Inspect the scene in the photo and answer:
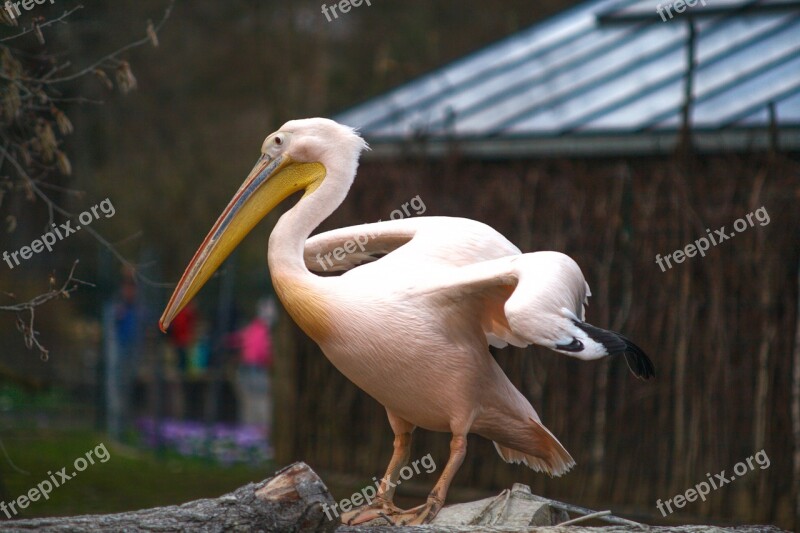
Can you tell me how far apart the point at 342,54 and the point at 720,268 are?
12.0 meters

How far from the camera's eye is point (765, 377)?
7234mm

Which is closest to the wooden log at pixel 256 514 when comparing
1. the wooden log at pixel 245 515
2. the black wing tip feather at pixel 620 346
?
the wooden log at pixel 245 515

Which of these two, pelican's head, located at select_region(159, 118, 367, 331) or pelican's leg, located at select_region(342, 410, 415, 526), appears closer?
pelican's leg, located at select_region(342, 410, 415, 526)

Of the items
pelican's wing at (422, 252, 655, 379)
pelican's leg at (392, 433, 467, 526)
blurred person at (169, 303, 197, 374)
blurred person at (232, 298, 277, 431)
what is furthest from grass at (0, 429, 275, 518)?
pelican's wing at (422, 252, 655, 379)

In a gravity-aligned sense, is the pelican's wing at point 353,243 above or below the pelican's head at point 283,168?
below

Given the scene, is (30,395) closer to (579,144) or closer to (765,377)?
(579,144)

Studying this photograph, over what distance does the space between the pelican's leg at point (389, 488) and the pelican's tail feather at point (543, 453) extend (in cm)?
59

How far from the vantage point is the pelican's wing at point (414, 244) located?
4.97 m

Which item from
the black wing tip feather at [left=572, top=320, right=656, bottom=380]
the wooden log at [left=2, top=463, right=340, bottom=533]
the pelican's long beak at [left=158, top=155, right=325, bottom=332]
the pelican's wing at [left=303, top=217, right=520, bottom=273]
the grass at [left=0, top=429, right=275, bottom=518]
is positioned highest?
the pelican's long beak at [left=158, top=155, right=325, bottom=332]

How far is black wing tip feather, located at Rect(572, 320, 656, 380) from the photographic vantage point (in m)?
4.18

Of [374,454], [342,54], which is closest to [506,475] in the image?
[374,454]

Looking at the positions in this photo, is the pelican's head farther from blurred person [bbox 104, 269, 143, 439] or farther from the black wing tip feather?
blurred person [bbox 104, 269, 143, 439]

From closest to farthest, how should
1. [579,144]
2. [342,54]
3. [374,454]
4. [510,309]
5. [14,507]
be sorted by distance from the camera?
1. [510,309]
2. [14,507]
3. [579,144]
4. [374,454]
5. [342,54]

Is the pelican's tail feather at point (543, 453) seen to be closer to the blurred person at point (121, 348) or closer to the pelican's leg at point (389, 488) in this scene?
the pelican's leg at point (389, 488)
